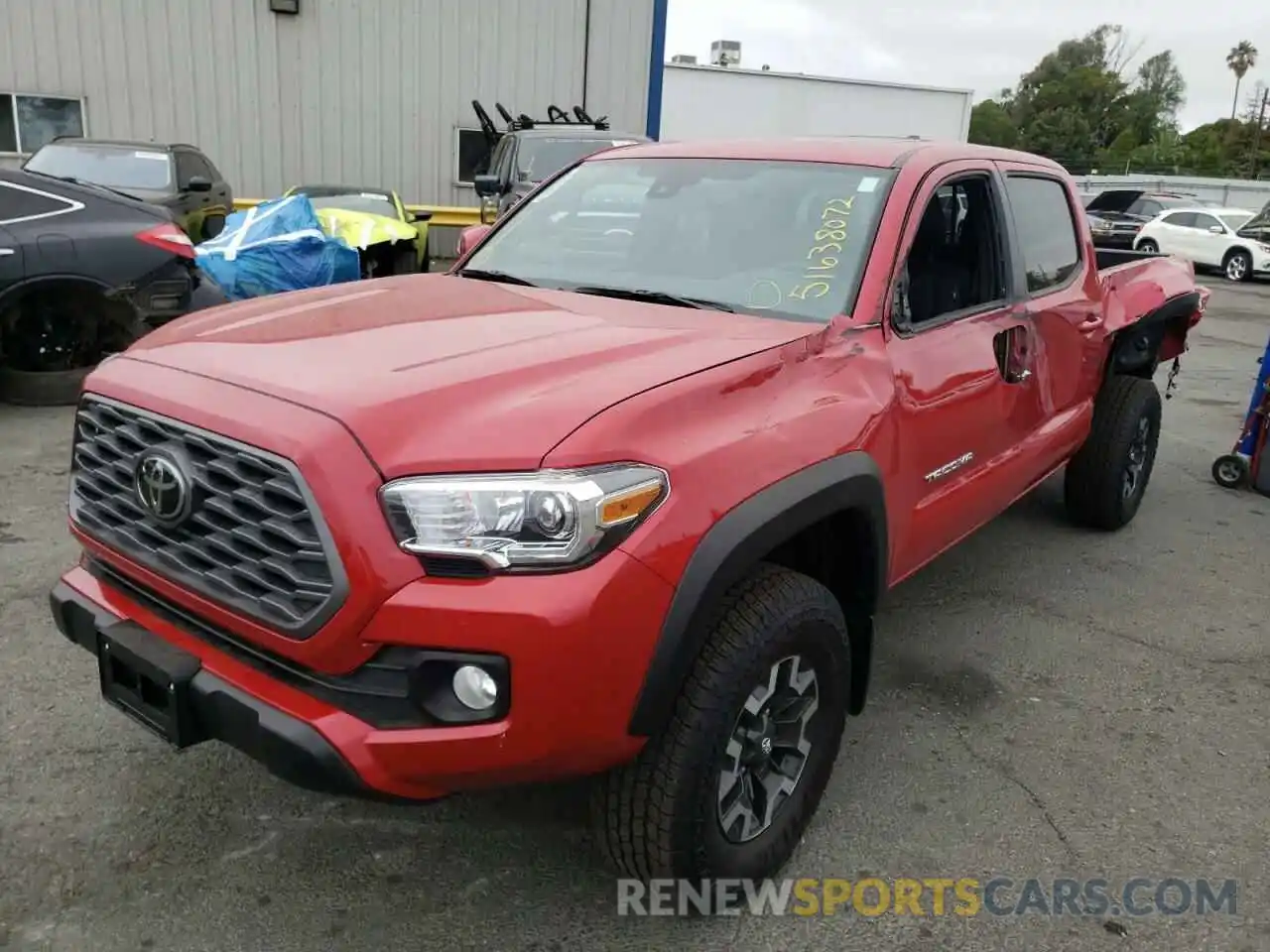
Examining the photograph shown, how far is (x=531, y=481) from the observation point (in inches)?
78.8

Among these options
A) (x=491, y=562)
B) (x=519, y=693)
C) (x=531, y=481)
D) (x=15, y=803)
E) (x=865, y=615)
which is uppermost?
(x=531, y=481)

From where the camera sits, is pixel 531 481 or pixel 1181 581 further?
pixel 1181 581

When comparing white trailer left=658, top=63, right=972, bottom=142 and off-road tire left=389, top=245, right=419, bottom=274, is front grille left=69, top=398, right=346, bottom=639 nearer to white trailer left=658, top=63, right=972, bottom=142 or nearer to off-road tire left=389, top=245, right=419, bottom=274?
off-road tire left=389, top=245, right=419, bottom=274

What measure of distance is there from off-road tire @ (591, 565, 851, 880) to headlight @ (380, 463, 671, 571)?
46 centimetres

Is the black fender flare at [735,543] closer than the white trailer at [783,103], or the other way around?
the black fender flare at [735,543]

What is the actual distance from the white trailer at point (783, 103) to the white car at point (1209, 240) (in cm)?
744

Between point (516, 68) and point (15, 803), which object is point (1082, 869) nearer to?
point (15, 803)

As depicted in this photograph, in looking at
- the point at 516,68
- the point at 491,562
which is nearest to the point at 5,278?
the point at 491,562

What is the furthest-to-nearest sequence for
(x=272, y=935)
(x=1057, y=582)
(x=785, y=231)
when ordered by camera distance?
1. (x=1057, y=582)
2. (x=785, y=231)
3. (x=272, y=935)

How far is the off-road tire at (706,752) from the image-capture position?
2236 millimetres

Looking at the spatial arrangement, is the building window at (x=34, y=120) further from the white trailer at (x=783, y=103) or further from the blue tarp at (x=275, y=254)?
the white trailer at (x=783, y=103)

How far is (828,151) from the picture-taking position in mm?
3430

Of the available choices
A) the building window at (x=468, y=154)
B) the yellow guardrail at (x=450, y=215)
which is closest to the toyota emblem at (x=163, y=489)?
the building window at (x=468, y=154)

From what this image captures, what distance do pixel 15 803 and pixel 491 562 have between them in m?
1.76
